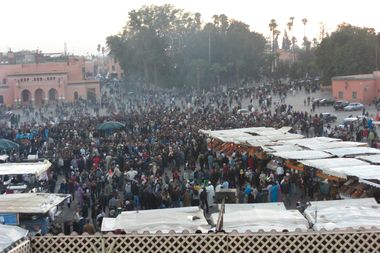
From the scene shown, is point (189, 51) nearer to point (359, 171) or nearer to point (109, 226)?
point (359, 171)

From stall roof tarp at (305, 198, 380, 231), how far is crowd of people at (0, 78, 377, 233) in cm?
319

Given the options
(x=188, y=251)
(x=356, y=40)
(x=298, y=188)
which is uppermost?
(x=356, y=40)

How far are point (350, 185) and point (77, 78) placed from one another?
43992 millimetres

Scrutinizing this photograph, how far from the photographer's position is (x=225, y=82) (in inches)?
2350

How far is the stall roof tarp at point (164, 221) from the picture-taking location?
7520mm

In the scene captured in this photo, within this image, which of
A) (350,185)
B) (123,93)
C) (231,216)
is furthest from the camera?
(123,93)

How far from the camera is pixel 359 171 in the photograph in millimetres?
12023

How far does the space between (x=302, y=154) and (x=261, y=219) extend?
23.6 feet

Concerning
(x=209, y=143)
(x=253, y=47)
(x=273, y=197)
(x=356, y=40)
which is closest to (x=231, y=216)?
(x=273, y=197)

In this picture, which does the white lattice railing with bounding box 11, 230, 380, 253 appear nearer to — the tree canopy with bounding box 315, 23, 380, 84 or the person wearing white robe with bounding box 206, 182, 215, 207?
the person wearing white robe with bounding box 206, 182, 215, 207

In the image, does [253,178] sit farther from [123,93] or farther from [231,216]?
[123,93]

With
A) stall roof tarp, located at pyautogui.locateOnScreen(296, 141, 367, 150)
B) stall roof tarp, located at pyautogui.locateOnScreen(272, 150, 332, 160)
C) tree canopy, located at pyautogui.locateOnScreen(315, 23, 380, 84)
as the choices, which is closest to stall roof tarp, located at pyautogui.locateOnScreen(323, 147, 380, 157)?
stall roof tarp, located at pyautogui.locateOnScreen(272, 150, 332, 160)

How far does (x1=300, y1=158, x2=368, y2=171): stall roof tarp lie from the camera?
13.0 metres

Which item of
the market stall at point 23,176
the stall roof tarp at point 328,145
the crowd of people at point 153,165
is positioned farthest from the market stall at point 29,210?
the stall roof tarp at point 328,145
